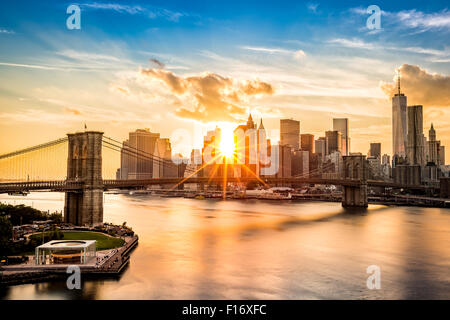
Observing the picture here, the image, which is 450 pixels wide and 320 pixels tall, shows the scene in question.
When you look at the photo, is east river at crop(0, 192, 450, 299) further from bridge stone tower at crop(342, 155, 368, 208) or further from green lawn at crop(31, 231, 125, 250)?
bridge stone tower at crop(342, 155, 368, 208)

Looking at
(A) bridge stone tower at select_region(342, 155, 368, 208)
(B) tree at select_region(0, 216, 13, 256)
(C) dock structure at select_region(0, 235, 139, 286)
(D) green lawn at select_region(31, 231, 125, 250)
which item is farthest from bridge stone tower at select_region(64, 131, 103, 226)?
(A) bridge stone tower at select_region(342, 155, 368, 208)

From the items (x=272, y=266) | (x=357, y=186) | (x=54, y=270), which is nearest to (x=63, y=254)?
(x=54, y=270)

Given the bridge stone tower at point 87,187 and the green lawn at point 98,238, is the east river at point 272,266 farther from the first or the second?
the bridge stone tower at point 87,187

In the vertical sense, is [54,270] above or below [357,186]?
below

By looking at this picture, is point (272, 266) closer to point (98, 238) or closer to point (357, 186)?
point (98, 238)

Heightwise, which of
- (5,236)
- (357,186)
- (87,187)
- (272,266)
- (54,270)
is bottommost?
(272,266)

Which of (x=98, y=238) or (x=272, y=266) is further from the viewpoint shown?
(x=98, y=238)

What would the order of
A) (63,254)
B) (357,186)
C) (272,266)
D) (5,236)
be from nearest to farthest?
1. (63,254)
2. (5,236)
3. (272,266)
4. (357,186)
